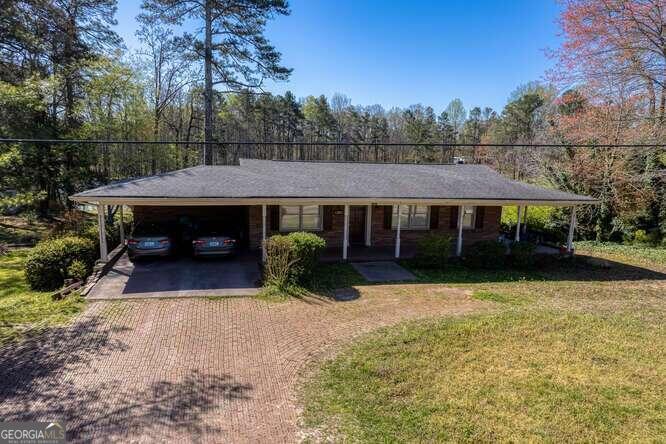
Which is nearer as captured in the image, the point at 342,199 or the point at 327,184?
the point at 342,199

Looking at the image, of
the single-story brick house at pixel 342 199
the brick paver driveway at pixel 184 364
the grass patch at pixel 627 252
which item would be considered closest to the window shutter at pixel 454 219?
the single-story brick house at pixel 342 199

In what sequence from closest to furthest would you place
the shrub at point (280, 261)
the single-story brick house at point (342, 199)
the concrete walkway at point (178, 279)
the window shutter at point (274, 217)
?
the concrete walkway at point (178, 279) < the shrub at point (280, 261) < the single-story brick house at point (342, 199) < the window shutter at point (274, 217)

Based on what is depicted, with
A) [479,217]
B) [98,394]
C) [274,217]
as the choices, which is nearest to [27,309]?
[98,394]

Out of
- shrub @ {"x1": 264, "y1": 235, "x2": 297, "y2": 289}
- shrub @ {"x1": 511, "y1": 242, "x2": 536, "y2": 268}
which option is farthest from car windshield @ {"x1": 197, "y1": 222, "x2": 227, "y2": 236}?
shrub @ {"x1": 511, "y1": 242, "x2": 536, "y2": 268}

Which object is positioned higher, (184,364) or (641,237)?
(641,237)

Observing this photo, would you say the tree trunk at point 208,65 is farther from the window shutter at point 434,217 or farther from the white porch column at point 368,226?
the window shutter at point 434,217

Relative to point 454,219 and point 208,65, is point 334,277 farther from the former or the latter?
point 208,65
